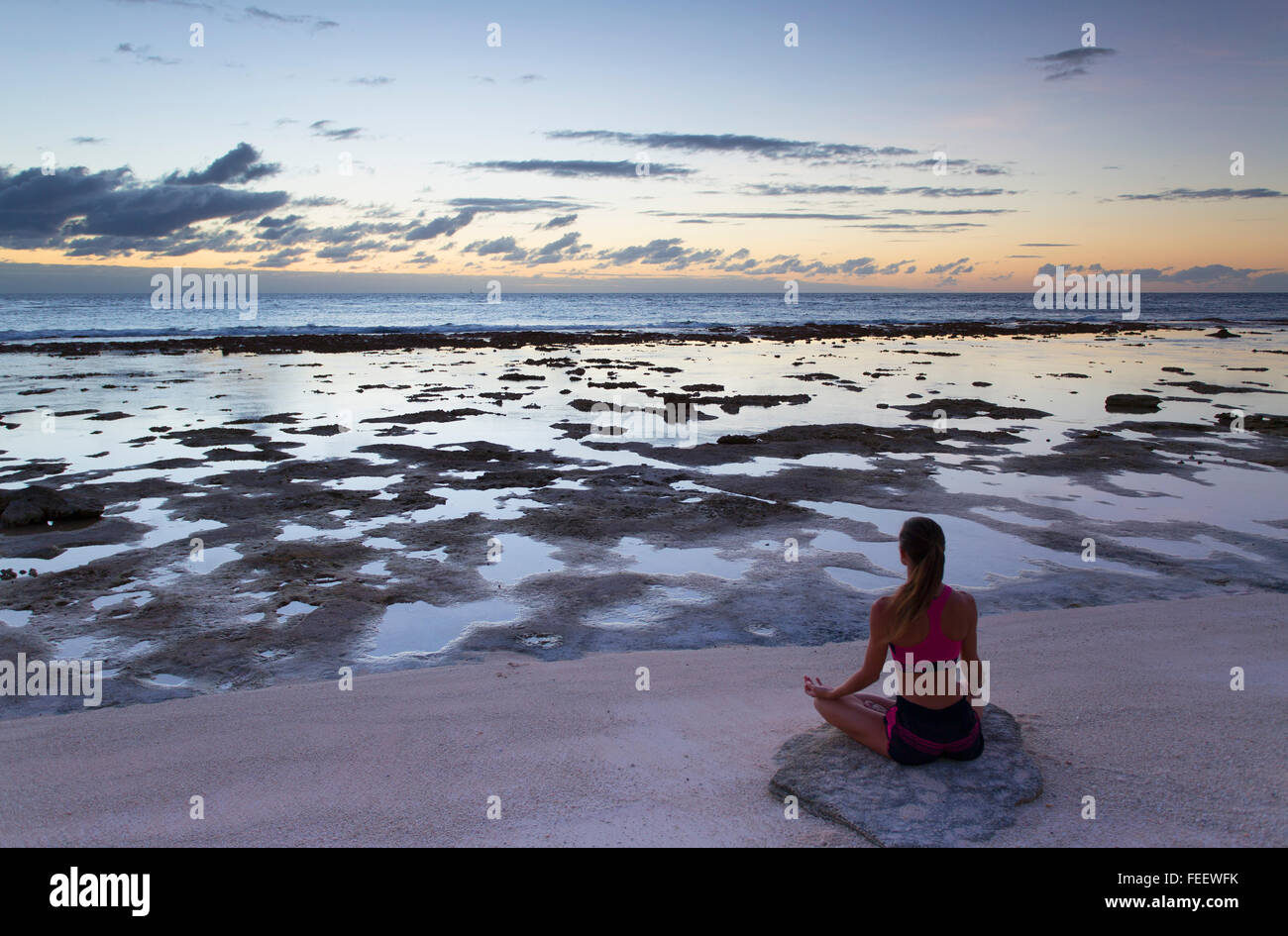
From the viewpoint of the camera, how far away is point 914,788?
4.16 metres

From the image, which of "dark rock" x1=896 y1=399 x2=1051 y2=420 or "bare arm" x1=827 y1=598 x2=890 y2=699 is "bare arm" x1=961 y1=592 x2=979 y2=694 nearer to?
"bare arm" x1=827 y1=598 x2=890 y2=699

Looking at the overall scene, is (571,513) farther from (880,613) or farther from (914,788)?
(914,788)

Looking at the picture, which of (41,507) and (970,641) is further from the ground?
(41,507)

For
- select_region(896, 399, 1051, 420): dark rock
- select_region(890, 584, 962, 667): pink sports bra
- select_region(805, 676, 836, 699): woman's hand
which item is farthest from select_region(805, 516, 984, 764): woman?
select_region(896, 399, 1051, 420): dark rock

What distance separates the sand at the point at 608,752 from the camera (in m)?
4.15

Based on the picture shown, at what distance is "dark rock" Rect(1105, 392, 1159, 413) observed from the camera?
68.8 ft

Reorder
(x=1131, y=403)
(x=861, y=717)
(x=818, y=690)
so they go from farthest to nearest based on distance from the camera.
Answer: (x=1131, y=403) → (x=818, y=690) → (x=861, y=717)

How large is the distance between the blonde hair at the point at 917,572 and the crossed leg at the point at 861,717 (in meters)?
0.53

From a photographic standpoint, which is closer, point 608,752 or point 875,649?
point 875,649

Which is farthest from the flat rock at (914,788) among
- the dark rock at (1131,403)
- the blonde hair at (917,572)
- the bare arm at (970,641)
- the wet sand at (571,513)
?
the dark rock at (1131,403)

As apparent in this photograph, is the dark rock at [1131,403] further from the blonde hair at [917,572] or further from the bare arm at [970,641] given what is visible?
the blonde hair at [917,572]

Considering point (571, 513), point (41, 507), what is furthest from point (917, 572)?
point (41, 507)

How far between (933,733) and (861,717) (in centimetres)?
44

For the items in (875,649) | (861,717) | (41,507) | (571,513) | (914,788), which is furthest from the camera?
(571,513)
